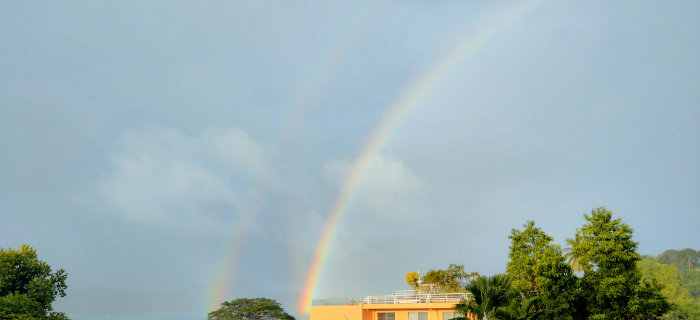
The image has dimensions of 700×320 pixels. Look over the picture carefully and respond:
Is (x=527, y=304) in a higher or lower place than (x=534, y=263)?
lower

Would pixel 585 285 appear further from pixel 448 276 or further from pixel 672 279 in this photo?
pixel 672 279

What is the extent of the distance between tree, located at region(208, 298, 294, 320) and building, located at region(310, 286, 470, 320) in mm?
15148

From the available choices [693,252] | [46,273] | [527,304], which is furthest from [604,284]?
[693,252]

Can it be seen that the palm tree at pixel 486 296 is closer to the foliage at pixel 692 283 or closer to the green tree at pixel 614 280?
the green tree at pixel 614 280

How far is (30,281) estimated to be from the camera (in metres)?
30.6

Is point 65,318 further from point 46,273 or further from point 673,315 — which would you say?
point 673,315

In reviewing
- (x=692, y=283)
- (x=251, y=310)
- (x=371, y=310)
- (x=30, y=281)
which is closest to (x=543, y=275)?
(x=371, y=310)

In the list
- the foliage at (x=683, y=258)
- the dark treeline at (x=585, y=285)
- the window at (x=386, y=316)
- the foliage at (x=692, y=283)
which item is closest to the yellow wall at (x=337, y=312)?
the window at (x=386, y=316)

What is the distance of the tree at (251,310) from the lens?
176ft

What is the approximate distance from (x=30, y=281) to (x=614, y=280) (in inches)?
1304

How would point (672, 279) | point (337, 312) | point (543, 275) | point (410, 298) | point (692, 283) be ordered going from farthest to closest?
point (692, 283), point (672, 279), point (337, 312), point (410, 298), point (543, 275)

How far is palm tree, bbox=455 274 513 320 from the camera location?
24.1m

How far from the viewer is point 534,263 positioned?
99.5 ft

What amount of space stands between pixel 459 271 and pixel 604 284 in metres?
36.5
